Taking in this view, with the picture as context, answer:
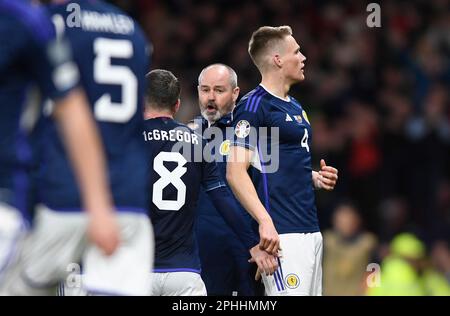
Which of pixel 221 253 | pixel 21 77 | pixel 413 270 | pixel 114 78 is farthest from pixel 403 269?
pixel 21 77

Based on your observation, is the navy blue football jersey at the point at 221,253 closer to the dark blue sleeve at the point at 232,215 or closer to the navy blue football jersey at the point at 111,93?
the dark blue sleeve at the point at 232,215

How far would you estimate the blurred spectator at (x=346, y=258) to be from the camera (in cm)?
1021

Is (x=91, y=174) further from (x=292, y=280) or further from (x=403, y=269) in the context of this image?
(x=403, y=269)

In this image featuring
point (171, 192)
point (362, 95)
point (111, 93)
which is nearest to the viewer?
point (111, 93)

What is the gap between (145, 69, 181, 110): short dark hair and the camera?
251 inches

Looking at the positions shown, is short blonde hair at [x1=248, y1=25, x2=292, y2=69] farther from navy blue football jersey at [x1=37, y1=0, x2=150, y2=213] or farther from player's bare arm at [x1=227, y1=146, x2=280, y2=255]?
navy blue football jersey at [x1=37, y1=0, x2=150, y2=213]

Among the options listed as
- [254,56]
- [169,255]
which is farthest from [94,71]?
[254,56]

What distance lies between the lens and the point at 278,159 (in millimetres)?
6723

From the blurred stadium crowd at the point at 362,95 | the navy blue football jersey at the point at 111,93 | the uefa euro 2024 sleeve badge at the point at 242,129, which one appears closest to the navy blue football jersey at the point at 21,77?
the navy blue football jersey at the point at 111,93

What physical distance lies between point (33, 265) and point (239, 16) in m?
11.7

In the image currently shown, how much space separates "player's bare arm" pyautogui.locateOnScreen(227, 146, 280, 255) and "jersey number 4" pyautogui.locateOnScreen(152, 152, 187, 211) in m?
0.38

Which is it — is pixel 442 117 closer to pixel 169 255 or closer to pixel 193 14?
pixel 193 14

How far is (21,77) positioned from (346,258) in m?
6.77

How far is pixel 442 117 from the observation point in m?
13.9
